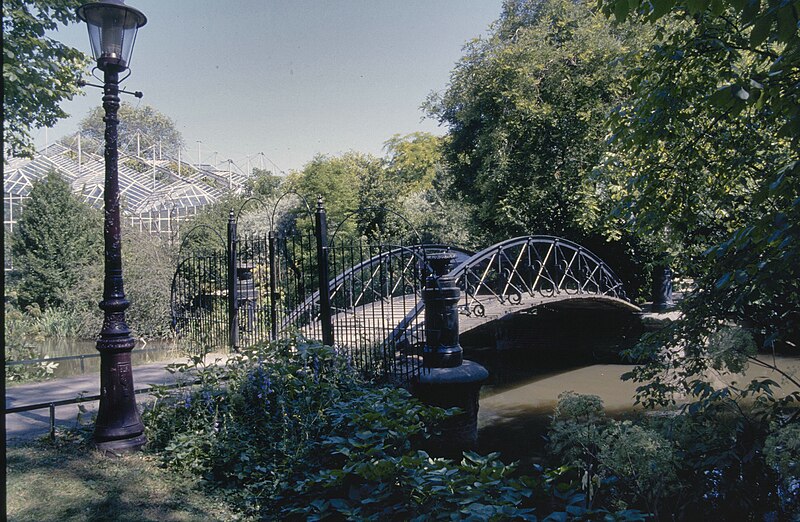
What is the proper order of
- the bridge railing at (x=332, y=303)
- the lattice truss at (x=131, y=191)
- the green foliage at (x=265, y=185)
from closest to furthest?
the bridge railing at (x=332, y=303) < the lattice truss at (x=131, y=191) < the green foliage at (x=265, y=185)

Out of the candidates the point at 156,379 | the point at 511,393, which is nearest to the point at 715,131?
the point at 156,379

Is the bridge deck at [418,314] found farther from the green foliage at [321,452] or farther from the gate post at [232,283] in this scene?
the green foliage at [321,452]

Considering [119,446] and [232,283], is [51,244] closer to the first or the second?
[232,283]

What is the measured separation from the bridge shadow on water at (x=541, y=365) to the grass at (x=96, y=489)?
18.2 feet

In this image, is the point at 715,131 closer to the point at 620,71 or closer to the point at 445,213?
the point at 620,71

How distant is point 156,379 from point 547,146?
1264cm

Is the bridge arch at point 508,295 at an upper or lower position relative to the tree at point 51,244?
lower

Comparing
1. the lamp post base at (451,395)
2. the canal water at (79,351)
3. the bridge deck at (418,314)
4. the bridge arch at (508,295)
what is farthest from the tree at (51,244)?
the lamp post base at (451,395)

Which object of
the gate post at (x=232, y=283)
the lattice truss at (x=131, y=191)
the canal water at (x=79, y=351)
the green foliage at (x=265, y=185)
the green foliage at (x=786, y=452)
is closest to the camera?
the green foliage at (x=786, y=452)

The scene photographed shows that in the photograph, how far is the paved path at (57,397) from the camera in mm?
5327

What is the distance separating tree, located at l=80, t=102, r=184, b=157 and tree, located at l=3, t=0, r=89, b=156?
37.8 m

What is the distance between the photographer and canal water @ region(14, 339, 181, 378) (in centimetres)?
1141

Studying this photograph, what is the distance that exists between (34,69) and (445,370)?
10.1 meters

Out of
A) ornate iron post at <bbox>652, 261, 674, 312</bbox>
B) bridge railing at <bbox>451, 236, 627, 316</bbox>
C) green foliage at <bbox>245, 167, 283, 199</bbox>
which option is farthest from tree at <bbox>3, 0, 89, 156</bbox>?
ornate iron post at <bbox>652, 261, 674, 312</bbox>
